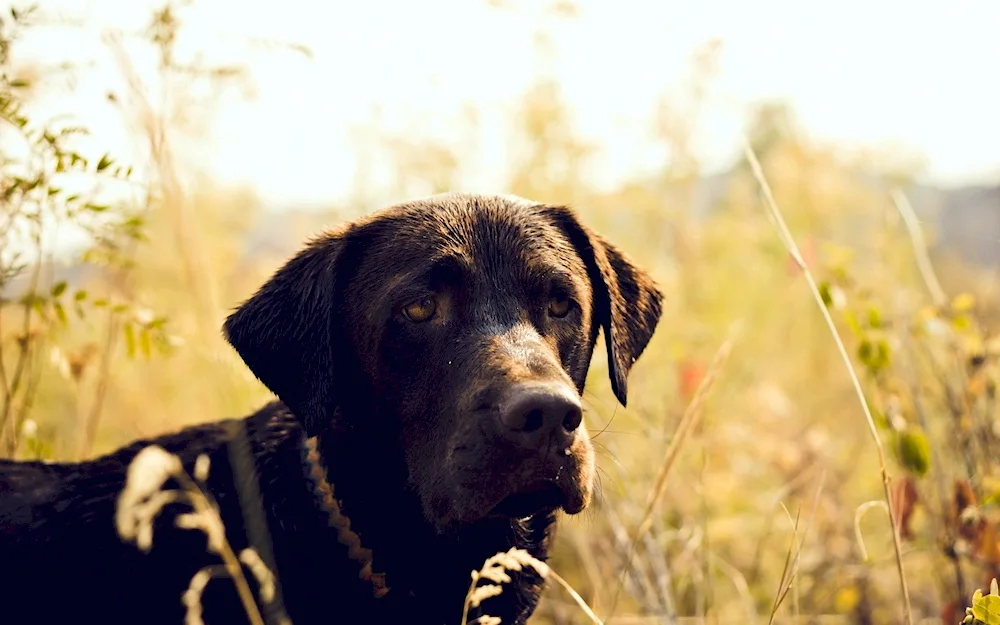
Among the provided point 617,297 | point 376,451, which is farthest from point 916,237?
point 376,451

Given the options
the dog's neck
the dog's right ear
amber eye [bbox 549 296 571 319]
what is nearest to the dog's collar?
the dog's neck

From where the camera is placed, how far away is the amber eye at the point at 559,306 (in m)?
2.61

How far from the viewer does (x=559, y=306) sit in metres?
2.63

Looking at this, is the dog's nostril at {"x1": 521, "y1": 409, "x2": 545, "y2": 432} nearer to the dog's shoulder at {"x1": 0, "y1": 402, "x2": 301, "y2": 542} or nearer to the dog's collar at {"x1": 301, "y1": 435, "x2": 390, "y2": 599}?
the dog's collar at {"x1": 301, "y1": 435, "x2": 390, "y2": 599}

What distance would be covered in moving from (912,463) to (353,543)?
1762 mm

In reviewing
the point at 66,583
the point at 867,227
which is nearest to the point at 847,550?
the point at 66,583

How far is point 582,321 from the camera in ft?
8.84

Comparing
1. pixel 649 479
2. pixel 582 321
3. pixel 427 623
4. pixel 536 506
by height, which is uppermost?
pixel 582 321

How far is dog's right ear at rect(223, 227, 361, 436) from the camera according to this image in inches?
95.3

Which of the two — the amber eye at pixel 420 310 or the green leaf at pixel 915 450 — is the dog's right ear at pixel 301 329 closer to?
the amber eye at pixel 420 310

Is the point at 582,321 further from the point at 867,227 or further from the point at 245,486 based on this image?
the point at 867,227

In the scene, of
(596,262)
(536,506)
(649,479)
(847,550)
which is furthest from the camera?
(847,550)

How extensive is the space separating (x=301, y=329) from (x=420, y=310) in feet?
1.22

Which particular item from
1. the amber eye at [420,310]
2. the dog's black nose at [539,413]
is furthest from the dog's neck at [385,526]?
the dog's black nose at [539,413]
